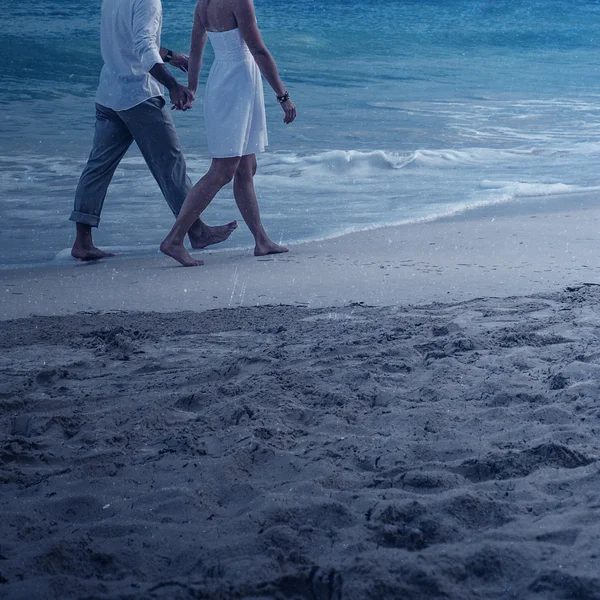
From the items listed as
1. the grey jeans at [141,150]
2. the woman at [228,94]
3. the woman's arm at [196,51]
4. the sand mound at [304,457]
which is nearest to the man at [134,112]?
the grey jeans at [141,150]

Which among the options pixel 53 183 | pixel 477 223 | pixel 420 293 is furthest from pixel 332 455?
pixel 53 183

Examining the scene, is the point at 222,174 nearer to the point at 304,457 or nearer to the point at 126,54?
the point at 126,54

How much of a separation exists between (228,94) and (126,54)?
79 cm

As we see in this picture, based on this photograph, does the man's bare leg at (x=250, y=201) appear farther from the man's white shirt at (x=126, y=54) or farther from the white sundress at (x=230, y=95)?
the man's white shirt at (x=126, y=54)

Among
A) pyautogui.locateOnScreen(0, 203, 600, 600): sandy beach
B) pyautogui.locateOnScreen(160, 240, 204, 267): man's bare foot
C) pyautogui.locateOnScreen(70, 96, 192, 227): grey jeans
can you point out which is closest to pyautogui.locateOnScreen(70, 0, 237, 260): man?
pyautogui.locateOnScreen(70, 96, 192, 227): grey jeans

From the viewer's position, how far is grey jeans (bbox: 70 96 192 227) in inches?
202

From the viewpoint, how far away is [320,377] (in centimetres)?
319

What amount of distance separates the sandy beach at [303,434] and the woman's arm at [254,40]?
1.14 m

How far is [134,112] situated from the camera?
16.8 ft

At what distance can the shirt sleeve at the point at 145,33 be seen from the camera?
16.0ft

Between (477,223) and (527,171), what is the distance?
12.0 ft

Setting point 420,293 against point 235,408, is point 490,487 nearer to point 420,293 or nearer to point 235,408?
point 235,408

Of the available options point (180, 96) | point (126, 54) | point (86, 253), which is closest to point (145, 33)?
point (126, 54)

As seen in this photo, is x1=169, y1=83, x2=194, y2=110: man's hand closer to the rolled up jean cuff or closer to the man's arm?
the man's arm
